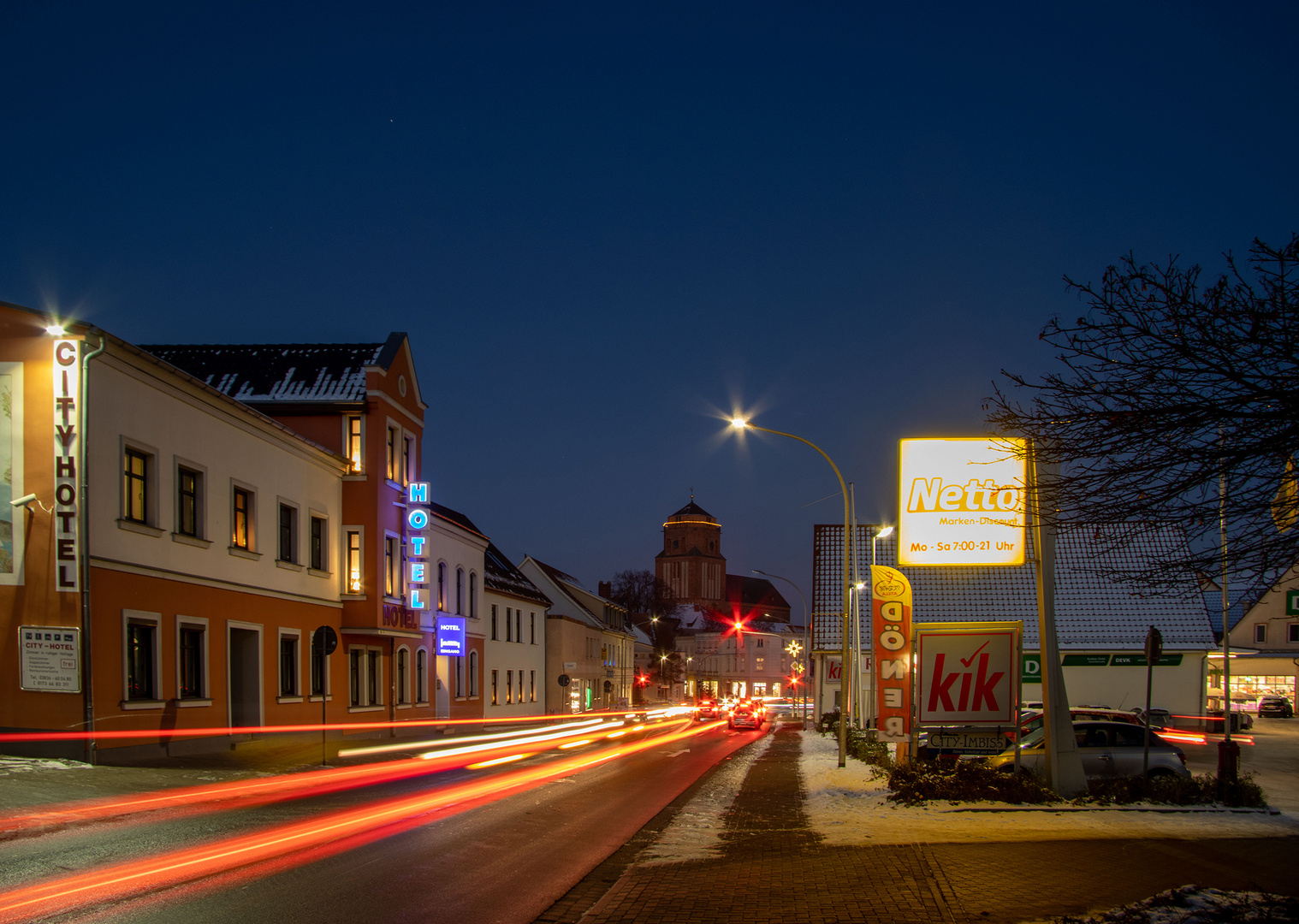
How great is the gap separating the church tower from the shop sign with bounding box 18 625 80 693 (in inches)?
5971

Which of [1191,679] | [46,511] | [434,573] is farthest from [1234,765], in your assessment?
[1191,679]

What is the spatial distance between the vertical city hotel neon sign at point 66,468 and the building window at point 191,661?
4093 millimetres

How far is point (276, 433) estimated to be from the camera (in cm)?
2748

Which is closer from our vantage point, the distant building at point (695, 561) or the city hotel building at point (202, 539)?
the city hotel building at point (202, 539)

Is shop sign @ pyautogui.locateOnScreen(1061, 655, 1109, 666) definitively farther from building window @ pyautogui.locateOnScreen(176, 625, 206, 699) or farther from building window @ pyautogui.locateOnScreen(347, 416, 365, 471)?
building window @ pyautogui.locateOnScreen(176, 625, 206, 699)

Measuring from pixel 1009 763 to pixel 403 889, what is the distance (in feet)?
34.6

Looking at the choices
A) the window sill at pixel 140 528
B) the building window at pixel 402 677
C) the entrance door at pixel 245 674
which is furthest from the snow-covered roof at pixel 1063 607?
the window sill at pixel 140 528

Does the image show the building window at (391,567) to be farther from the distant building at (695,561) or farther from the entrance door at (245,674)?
the distant building at (695,561)

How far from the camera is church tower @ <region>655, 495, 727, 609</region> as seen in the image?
17125 cm

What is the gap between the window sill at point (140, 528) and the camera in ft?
67.5

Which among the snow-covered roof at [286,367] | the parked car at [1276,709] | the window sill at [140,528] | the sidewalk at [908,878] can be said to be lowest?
the parked car at [1276,709]

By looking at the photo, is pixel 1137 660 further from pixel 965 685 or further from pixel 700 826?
pixel 700 826

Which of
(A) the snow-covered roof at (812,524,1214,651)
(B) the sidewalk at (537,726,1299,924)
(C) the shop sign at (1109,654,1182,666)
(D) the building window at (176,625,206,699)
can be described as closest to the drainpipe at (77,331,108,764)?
(D) the building window at (176,625,206,699)

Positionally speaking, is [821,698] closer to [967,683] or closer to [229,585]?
[229,585]
